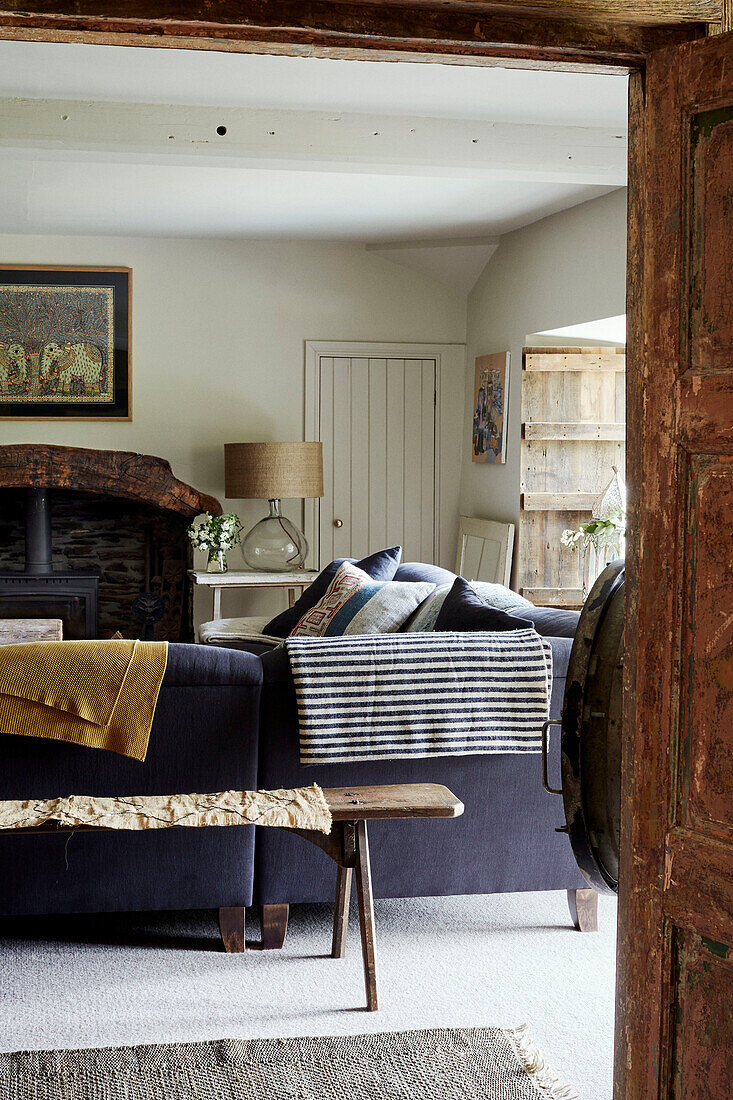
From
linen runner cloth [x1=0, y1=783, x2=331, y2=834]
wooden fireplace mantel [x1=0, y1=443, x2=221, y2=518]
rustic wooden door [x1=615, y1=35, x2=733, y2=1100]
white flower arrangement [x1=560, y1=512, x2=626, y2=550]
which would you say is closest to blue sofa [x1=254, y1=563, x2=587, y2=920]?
linen runner cloth [x1=0, y1=783, x2=331, y2=834]

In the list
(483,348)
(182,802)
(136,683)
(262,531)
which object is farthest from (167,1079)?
(483,348)

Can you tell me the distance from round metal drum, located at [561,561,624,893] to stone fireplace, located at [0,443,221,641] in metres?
4.93

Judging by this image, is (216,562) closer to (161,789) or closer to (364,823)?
(161,789)

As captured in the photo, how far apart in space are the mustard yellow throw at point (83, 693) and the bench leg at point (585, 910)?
1340 millimetres

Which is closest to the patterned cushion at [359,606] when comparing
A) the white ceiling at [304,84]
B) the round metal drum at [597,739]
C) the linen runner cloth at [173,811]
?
the linen runner cloth at [173,811]

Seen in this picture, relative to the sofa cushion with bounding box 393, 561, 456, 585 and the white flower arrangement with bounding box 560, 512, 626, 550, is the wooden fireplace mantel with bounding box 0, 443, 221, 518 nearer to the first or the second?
the sofa cushion with bounding box 393, 561, 456, 585

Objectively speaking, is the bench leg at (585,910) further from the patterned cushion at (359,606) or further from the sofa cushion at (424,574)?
the sofa cushion at (424,574)

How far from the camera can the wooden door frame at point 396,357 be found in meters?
7.09

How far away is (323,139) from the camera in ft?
13.6

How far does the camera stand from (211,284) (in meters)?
6.94

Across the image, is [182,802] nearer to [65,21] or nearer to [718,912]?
[718,912]

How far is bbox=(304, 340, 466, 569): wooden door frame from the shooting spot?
7.09 meters

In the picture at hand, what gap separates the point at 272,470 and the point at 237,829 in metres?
3.74

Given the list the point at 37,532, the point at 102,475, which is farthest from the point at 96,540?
the point at 102,475
